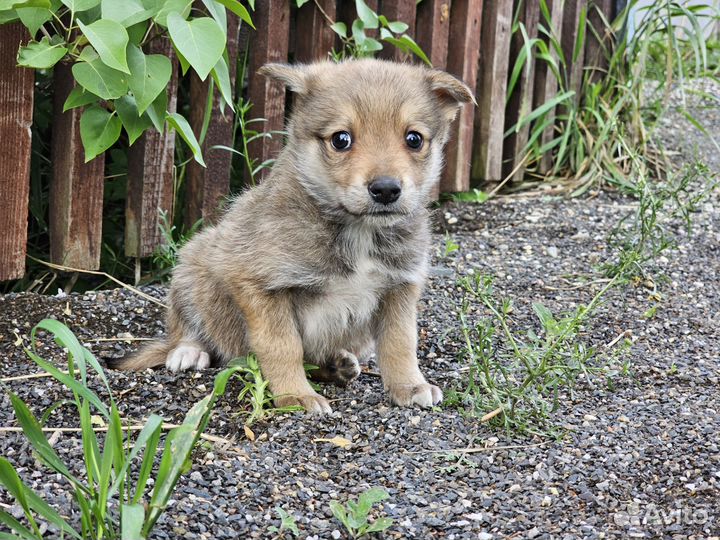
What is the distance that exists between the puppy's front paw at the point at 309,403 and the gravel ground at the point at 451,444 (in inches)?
2.2

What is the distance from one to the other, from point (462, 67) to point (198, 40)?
3367mm

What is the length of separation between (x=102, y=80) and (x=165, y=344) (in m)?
1.19

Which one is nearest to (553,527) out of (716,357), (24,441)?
(24,441)

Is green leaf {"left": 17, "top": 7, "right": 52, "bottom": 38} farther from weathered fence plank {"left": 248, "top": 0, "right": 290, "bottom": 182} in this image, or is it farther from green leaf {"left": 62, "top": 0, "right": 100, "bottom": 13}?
weathered fence plank {"left": 248, "top": 0, "right": 290, "bottom": 182}

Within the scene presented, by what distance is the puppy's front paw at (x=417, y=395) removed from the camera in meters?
3.79

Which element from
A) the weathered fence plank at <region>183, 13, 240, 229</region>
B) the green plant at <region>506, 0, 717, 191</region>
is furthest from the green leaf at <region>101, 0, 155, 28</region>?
the green plant at <region>506, 0, 717, 191</region>

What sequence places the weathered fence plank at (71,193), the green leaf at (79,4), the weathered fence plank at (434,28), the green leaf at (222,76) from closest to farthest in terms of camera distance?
the green leaf at (79,4)
the green leaf at (222,76)
the weathered fence plank at (71,193)
the weathered fence plank at (434,28)

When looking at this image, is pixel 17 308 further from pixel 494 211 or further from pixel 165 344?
pixel 494 211

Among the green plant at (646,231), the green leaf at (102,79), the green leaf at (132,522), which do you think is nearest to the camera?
the green leaf at (132,522)

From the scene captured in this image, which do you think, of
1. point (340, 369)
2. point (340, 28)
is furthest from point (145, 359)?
point (340, 28)

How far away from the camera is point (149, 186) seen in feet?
16.8

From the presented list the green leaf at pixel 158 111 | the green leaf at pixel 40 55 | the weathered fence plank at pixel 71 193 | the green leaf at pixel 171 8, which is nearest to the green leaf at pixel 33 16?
the green leaf at pixel 40 55

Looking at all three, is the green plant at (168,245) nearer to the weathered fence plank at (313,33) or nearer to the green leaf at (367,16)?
the weathered fence plank at (313,33)

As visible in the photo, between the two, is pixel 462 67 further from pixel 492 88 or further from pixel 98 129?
pixel 98 129
